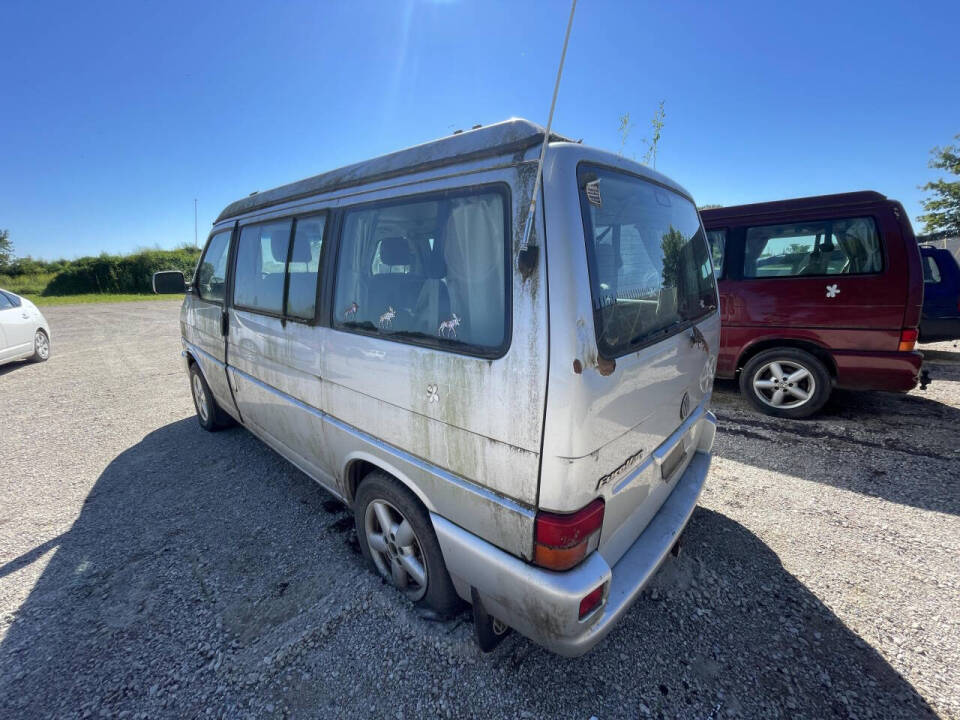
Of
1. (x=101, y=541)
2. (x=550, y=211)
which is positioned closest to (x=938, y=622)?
(x=550, y=211)

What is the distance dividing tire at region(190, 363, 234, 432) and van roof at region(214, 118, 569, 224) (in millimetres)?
2520

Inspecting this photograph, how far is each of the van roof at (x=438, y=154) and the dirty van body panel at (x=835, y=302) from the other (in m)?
3.92

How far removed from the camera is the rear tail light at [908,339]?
3.71 meters

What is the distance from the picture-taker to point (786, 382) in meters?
4.38

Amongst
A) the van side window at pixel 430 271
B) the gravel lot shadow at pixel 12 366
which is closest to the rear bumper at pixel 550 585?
the van side window at pixel 430 271

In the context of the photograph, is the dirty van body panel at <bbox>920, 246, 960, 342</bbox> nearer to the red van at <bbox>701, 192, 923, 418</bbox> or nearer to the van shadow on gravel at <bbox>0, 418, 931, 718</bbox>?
the red van at <bbox>701, 192, 923, 418</bbox>

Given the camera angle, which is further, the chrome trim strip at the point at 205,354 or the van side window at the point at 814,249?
the van side window at the point at 814,249

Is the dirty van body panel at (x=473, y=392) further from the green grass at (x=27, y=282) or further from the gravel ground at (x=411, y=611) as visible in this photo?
the green grass at (x=27, y=282)

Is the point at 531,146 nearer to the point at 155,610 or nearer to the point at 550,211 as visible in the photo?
the point at 550,211

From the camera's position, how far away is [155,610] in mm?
2143

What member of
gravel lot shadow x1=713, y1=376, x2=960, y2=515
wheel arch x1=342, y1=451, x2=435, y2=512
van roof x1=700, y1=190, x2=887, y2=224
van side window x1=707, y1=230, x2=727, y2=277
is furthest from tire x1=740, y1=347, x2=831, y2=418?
wheel arch x1=342, y1=451, x2=435, y2=512

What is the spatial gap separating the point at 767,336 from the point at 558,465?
4131 millimetres

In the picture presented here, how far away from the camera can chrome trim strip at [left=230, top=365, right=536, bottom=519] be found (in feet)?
4.86

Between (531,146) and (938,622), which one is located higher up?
(531,146)
